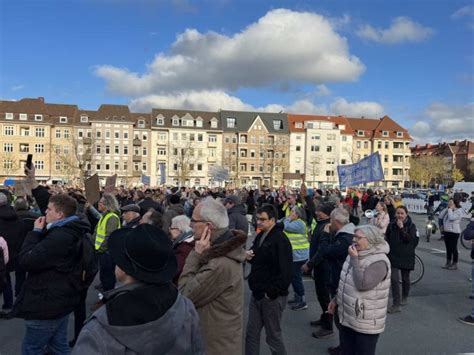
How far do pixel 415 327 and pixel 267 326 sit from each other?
10.7ft

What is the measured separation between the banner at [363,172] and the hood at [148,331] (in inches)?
564

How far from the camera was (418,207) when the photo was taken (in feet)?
99.5

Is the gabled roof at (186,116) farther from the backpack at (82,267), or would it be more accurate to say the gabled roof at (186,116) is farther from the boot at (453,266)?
the backpack at (82,267)

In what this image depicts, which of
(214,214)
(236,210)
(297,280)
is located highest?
(214,214)

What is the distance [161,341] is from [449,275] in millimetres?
9676

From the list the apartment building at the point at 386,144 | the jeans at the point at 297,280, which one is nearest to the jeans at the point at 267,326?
the jeans at the point at 297,280

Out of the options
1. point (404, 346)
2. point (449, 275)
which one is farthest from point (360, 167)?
point (404, 346)

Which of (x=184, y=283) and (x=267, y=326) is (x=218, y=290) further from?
(x=267, y=326)

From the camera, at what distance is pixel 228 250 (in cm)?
303

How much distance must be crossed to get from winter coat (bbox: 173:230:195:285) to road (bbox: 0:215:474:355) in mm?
2279

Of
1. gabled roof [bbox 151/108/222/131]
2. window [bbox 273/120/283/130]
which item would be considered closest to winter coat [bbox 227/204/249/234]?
gabled roof [bbox 151/108/222/131]

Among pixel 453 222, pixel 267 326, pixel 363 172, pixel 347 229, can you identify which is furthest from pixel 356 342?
pixel 363 172

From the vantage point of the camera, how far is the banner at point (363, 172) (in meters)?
15.6

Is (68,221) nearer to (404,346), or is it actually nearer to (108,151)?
(404,346)
